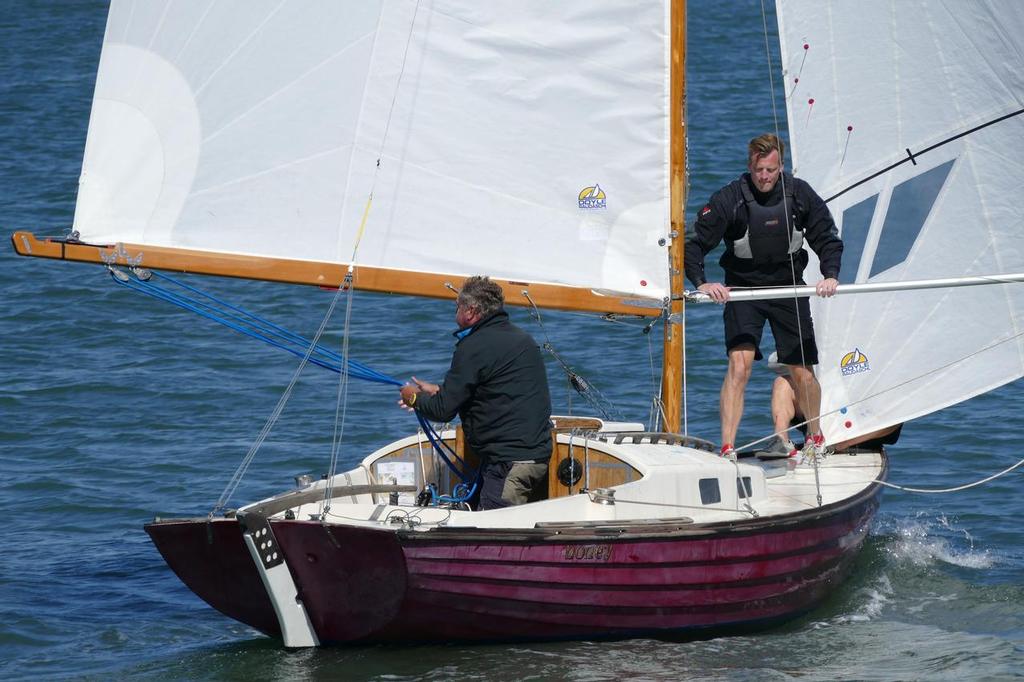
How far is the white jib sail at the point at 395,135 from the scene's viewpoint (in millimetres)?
7809

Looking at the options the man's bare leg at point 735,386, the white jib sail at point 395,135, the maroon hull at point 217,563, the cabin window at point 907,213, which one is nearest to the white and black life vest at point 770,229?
the man's bare leg at point 735,386

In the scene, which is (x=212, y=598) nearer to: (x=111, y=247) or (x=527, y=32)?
(x=111, y=247)

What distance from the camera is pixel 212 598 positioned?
23.9 feet

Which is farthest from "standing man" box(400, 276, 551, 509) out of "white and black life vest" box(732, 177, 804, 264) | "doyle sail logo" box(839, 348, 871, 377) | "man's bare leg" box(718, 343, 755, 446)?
"doyle sail logo" box(839, 348, 871, 377)

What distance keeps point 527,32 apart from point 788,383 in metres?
2.61

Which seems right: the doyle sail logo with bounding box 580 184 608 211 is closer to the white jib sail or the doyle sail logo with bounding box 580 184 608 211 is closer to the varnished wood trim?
the white jib sail

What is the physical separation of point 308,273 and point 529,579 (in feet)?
6.15

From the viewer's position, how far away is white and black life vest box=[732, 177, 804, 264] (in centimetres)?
852

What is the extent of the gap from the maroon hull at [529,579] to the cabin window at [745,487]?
393mm

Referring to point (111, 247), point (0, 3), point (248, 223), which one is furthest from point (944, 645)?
point (0, 3)

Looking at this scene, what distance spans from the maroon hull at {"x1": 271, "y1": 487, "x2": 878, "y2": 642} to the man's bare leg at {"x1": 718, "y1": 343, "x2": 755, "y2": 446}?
43.4 inches

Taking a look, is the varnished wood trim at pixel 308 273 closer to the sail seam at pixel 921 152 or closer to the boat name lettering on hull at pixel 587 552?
the boat name lettering on hull at pixel 587 552

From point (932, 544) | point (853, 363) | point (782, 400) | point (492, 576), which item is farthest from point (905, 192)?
point (492, 576)

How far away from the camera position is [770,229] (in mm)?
8531
